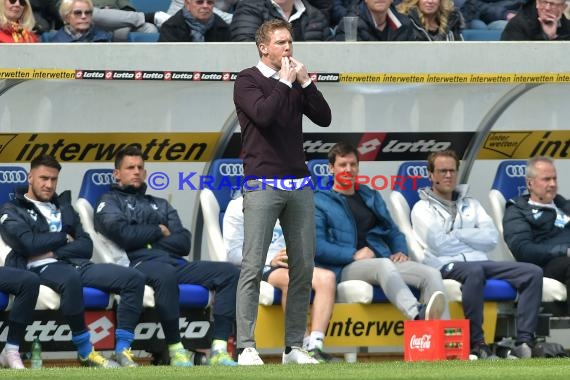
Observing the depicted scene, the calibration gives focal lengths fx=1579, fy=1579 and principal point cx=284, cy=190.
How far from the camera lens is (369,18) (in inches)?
465

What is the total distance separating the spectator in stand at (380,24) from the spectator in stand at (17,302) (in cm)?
326

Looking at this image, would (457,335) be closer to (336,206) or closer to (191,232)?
(336,206)

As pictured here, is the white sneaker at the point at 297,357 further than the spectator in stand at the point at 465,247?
No

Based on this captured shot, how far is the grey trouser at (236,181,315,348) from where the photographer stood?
8.96m

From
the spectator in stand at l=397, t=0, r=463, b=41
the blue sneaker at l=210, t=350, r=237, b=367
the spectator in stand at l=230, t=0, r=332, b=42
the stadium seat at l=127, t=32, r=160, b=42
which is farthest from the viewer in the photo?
the stadium seat at l=127, t=32, r=160, b=42

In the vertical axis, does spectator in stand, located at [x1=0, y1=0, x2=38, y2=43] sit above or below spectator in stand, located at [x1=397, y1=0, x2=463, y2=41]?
below

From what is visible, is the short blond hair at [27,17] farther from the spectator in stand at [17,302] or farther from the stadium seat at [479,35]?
the stadium seat at [479,35]

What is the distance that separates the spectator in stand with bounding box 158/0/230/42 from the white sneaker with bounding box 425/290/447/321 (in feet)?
9.70

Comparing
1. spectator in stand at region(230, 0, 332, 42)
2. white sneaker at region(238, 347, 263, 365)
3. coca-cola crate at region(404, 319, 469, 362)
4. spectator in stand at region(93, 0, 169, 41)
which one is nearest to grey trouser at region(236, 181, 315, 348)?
white sneaker at region(238, 347, 263, 365)

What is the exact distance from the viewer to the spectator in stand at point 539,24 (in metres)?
12.0

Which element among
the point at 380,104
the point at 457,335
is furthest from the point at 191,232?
the point at 457,335

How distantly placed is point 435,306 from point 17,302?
2.63 meters

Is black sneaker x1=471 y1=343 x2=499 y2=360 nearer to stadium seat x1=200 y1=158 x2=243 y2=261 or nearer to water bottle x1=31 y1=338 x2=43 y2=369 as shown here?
stadium seat x1=200 y1=158 x2=243 y2=261

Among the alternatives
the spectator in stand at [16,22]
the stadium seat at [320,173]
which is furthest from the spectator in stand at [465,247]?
the spectator in stand at [16,22]
